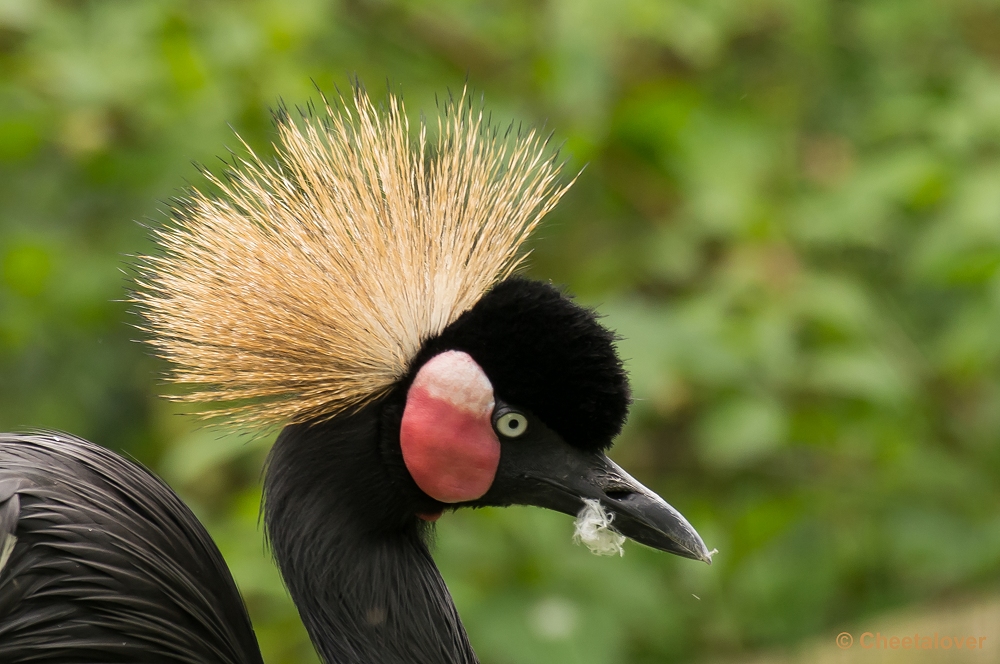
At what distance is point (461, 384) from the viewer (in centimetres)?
131

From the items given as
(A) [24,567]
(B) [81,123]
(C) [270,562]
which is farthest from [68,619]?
(B) [81,123]

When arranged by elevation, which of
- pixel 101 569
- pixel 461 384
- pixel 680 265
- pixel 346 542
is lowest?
pixel 101 569

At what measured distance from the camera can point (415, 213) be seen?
1422 millimetres

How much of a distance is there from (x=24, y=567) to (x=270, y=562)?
2.25ft

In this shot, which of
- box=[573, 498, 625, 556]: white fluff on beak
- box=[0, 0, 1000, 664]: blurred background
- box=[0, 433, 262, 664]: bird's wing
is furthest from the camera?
box=[0, 0, 1000, 664]: blurred background

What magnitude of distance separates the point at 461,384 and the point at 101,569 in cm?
49

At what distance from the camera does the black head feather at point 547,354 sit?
1.27 meters

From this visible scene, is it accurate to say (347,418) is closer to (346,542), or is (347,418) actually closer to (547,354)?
(346,542)

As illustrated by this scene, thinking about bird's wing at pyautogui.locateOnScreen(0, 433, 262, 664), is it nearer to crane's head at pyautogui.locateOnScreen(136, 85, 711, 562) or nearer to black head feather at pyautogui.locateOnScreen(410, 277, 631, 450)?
crane's head at pyautogui.locateOnScreen(136, 85, 711, 562)

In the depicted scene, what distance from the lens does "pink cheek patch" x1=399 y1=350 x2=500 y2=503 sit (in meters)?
1.31

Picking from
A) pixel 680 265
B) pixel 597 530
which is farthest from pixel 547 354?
pixel 680 265

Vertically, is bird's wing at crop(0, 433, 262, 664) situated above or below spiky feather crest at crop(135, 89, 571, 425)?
below

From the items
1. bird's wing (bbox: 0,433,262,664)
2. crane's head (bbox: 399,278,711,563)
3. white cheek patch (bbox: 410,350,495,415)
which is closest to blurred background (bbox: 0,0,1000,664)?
bird's wing (bbox: 0,433,262,664)

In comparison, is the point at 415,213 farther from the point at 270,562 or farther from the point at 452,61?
the point at 452,61
